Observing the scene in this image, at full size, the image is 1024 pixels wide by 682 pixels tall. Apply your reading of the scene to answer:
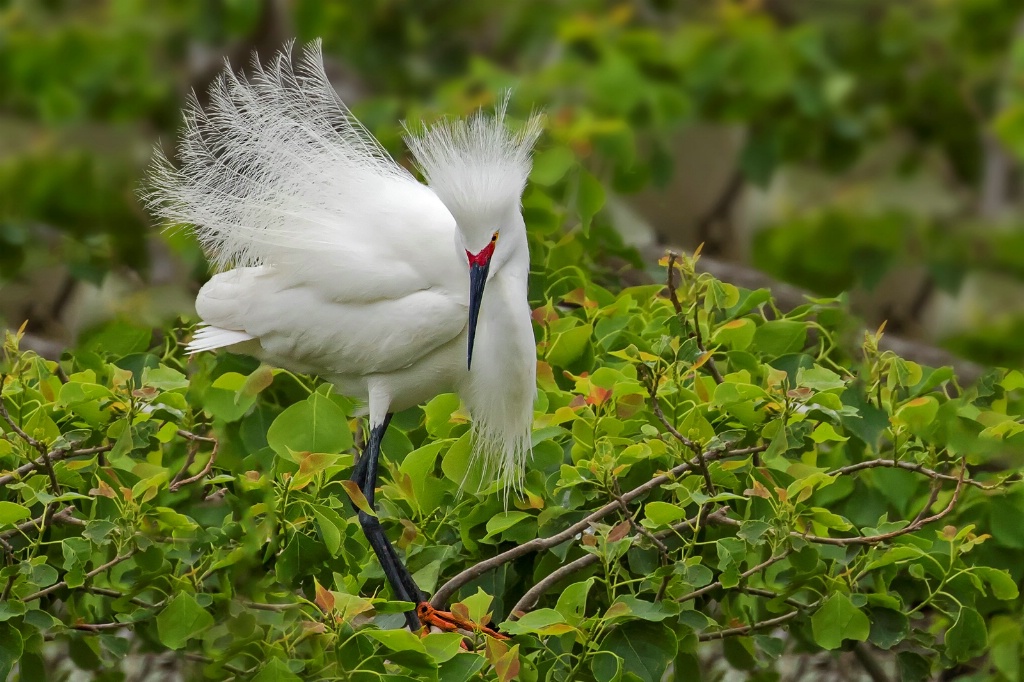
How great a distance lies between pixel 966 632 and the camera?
59.8 inches

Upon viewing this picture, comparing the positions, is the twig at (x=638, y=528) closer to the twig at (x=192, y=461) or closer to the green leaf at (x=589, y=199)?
the twig at (x=192, y=461)

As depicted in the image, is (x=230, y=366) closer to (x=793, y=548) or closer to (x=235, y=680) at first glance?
(x=235, y=680)

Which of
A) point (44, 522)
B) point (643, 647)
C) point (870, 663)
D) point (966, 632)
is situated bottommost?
point (870, 663)

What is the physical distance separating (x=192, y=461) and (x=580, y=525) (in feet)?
2.08

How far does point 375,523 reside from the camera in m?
1.91

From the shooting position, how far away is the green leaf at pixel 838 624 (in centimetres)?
149

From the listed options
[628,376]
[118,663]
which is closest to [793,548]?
[628,376]

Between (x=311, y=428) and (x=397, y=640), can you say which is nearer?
(x=397, y=640)

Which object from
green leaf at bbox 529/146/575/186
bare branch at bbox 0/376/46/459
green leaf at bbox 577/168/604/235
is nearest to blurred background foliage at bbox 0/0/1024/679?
green leaf at bbox 529/146/575/186

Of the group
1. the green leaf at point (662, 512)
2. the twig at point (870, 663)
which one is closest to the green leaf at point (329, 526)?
the green leaf at point (662, 512)

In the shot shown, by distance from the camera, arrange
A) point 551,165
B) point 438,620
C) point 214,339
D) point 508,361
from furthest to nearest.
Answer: point 551,165
point 214,339
point 508,361
point 438,620

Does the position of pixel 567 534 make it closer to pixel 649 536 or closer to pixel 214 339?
pixel 649 536

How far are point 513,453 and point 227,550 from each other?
458mm

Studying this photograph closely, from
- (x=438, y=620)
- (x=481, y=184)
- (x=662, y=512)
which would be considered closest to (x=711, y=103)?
(x=481, y=184)
